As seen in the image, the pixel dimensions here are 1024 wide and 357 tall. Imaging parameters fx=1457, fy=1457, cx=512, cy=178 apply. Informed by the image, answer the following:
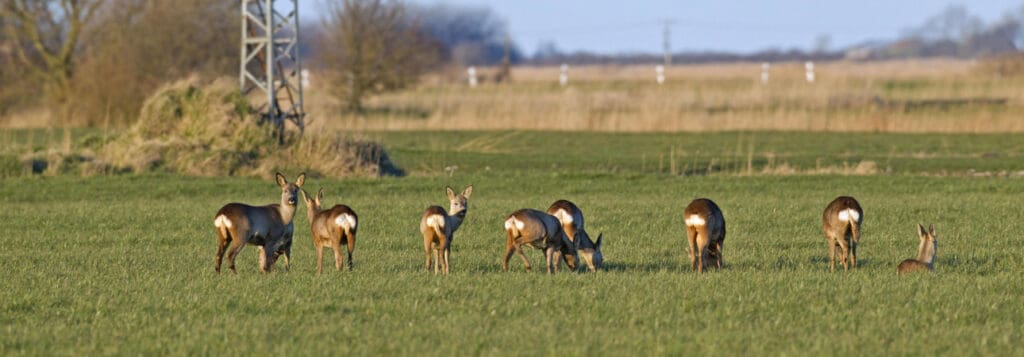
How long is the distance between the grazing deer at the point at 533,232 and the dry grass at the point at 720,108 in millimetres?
28026

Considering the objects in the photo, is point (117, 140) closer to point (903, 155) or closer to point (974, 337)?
point (903, 155)

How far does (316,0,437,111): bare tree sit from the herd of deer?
4578 cm

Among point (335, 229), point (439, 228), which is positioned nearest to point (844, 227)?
point (439, 228)

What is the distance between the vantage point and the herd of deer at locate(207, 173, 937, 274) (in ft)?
48.0

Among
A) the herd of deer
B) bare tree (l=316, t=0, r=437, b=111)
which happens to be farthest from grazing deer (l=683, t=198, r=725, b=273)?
bare tree (l=316, t=0, r=437, b=111)

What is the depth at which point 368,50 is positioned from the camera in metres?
62.7

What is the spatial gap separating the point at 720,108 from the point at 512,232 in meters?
43.0

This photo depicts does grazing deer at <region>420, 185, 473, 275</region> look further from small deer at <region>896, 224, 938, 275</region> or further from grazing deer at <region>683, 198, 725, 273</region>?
small deer at <region>896, 224, 938, 275</region>

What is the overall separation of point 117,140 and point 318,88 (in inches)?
1215

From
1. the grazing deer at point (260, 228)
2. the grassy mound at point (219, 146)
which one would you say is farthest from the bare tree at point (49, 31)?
the grazing deer at point (260, 228)

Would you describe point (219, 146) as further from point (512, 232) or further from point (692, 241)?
point (692, 241)

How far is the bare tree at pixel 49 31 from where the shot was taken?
198 feet

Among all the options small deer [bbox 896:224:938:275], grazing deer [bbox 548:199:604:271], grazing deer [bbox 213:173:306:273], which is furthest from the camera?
grazing deer [bbox 548:199:604:271]

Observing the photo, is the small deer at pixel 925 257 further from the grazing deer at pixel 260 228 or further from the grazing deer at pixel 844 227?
the grazing deer at pixel 260 228
